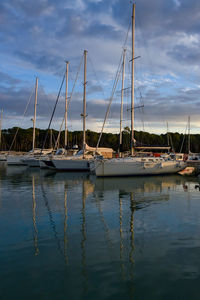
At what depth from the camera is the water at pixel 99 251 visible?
5.54 metres

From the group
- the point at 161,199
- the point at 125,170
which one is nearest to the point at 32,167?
the point at 125,170

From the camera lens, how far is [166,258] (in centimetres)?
707

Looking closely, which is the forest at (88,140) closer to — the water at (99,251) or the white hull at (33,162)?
the white hull at (33,162)

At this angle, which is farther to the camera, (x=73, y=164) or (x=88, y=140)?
(x=88, y=140)

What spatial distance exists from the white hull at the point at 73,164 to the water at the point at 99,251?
20.0 meters

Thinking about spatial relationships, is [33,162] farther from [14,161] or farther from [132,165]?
[132,165]

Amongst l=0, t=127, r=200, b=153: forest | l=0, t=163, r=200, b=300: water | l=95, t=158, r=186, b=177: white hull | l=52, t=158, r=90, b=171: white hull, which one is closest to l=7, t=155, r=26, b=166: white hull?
l=52, t=158, r=90, b=171: white hull

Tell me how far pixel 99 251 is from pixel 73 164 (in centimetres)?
2691

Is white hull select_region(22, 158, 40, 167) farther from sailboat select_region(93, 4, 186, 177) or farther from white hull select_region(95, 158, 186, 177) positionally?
white hull select_region(95, 158, 186, 177)

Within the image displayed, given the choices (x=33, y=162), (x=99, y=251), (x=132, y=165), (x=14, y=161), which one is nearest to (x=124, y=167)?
(x=132, y=165)

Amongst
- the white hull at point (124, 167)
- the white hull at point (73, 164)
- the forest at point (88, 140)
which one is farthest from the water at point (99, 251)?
the forest at point (88, 140)

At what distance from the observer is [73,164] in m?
34.2

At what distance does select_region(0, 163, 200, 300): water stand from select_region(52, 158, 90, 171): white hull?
20.0 m

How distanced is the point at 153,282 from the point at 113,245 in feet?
7.54
